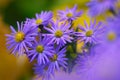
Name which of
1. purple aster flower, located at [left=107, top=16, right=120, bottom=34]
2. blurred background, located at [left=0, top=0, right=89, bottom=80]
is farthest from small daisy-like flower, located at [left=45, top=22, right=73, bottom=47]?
blurred background, located at [left=0, top=0, right=89, bottom=80]

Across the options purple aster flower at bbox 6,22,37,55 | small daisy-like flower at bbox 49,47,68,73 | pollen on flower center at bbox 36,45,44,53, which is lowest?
small daisy-like flower at bbox 49,47,68,73

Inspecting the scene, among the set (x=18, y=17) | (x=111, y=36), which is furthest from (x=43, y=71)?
(x=18, y=17)

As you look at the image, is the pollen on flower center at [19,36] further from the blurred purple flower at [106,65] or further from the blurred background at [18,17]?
the blurred background at [18,17]

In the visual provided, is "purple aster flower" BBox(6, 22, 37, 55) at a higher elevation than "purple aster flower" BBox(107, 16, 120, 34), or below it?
below

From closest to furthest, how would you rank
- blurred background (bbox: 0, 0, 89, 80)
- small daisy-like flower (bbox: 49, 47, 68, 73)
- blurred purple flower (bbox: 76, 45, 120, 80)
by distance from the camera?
blurred purple flower (bbox: 76, 45, 120, 80) < small daisy-like flower (bbox: 49, 47, 68, 73) < blurred background (bbox: 0, 0, 89, 80)

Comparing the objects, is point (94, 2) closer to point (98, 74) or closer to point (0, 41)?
point (98, 74)

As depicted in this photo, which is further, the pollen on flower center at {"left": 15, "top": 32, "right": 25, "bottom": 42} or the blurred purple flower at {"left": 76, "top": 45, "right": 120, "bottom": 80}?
the pollen on flower center at {"left": 15, "top": 32, "right": 25, "bottom": 42}

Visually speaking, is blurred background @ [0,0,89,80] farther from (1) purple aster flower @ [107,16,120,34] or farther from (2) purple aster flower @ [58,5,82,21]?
(1) purple aster flower @ [107,16,120,34]

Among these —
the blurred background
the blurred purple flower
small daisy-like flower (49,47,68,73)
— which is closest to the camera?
the blurred purple flower

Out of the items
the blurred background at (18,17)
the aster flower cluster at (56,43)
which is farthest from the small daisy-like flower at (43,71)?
the blurred background at (18,17)
